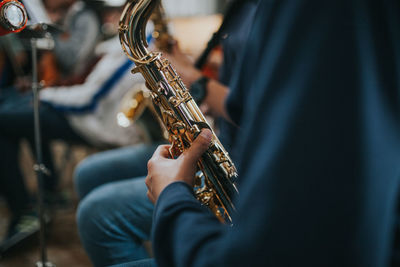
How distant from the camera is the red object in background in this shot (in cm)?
60

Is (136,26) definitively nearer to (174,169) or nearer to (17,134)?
(174,169)

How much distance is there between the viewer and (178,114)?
599mm

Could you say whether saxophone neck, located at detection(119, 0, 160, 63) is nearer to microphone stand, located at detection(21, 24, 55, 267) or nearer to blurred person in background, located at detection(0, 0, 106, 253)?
microphone stand, located at detection(21, 24, 55, 267)

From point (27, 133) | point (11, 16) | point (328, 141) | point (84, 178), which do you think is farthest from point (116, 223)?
point (27, 133)

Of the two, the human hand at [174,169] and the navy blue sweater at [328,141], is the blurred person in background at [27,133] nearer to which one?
the human hand at [174,169]

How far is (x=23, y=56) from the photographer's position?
1930mm

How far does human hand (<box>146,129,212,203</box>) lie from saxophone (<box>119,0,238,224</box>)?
0.26ft

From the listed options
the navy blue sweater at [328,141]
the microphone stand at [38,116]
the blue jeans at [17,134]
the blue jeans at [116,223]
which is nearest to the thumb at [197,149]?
the navy blue sweater at [328,141]

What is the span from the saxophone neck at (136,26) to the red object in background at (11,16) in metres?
0.19

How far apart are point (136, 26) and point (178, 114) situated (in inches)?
8.0

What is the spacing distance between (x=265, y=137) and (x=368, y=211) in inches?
4.3

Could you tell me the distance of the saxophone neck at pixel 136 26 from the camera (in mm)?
641

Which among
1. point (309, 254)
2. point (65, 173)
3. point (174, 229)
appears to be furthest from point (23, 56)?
point (309, 254)

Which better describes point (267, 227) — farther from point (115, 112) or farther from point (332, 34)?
point (115, 112)
